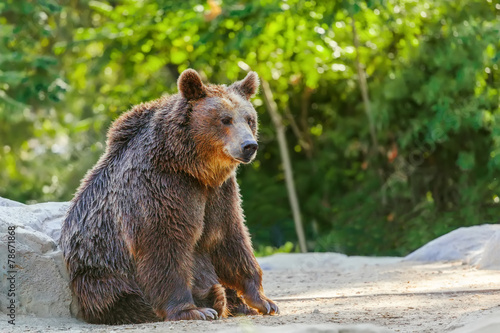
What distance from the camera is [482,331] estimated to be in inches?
134

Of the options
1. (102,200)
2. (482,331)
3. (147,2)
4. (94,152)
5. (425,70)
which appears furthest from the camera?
(94,152)

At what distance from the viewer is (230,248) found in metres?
5.00

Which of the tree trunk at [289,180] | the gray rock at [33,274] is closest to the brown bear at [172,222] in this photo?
the gray rock at [33,274]

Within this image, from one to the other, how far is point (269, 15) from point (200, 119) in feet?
20.0

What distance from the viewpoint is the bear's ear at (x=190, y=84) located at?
4.83 meters

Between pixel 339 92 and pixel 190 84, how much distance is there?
29.0ft

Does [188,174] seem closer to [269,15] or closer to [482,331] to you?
[482,331]

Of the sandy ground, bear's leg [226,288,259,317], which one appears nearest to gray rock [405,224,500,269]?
the sandy ground

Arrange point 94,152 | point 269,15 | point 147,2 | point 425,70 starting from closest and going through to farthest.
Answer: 1. point 269,15
2. point 425,70
3. point 147,2
4. point 94,152

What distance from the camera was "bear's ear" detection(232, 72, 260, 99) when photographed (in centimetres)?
518

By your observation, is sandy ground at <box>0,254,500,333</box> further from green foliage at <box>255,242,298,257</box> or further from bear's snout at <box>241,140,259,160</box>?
green foliage at <box>255,242,298,257</box>

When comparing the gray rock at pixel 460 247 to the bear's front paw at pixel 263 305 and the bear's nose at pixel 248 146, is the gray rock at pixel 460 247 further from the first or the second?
the bear's nose at pixel 248 146

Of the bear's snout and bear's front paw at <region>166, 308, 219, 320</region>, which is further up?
the bear's snout

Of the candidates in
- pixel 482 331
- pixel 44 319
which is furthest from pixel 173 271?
pixel 482 331
